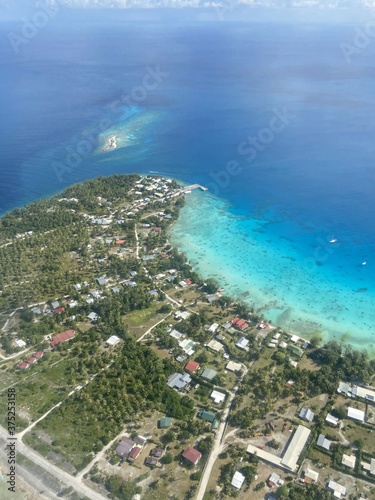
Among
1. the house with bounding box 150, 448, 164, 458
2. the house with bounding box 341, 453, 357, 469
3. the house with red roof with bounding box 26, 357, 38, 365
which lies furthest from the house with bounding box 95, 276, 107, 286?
the house with bounding box 341, 453, 357, 469

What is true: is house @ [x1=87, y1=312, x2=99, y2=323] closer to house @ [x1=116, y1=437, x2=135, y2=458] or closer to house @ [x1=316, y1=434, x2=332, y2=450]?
house @ [x1=116, y1=437, x2=135, y2=458]

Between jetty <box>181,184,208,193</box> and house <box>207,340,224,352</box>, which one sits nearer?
house <box>207,340,224,352</box>

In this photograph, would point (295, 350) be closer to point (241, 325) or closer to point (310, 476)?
point (241, 325)

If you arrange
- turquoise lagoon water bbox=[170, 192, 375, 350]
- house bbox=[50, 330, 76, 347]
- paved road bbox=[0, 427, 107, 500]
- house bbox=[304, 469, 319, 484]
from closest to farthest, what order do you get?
paved road bbox=[0, 427, 107, 500]
house bbox=[304, 469, 319, 484]
house bbox=[50, 330, 76, 347]
turquoise lagoon water bbox=[170, 192, 375, 350]

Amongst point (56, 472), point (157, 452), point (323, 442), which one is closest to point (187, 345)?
point (157, 452)

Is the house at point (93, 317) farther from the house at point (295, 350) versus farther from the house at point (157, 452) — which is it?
the house at point (295, 350)

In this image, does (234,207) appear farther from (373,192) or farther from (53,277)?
(53,277)

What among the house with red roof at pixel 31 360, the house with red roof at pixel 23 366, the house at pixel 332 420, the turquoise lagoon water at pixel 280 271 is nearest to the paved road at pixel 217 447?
the house at pixel 332 420
